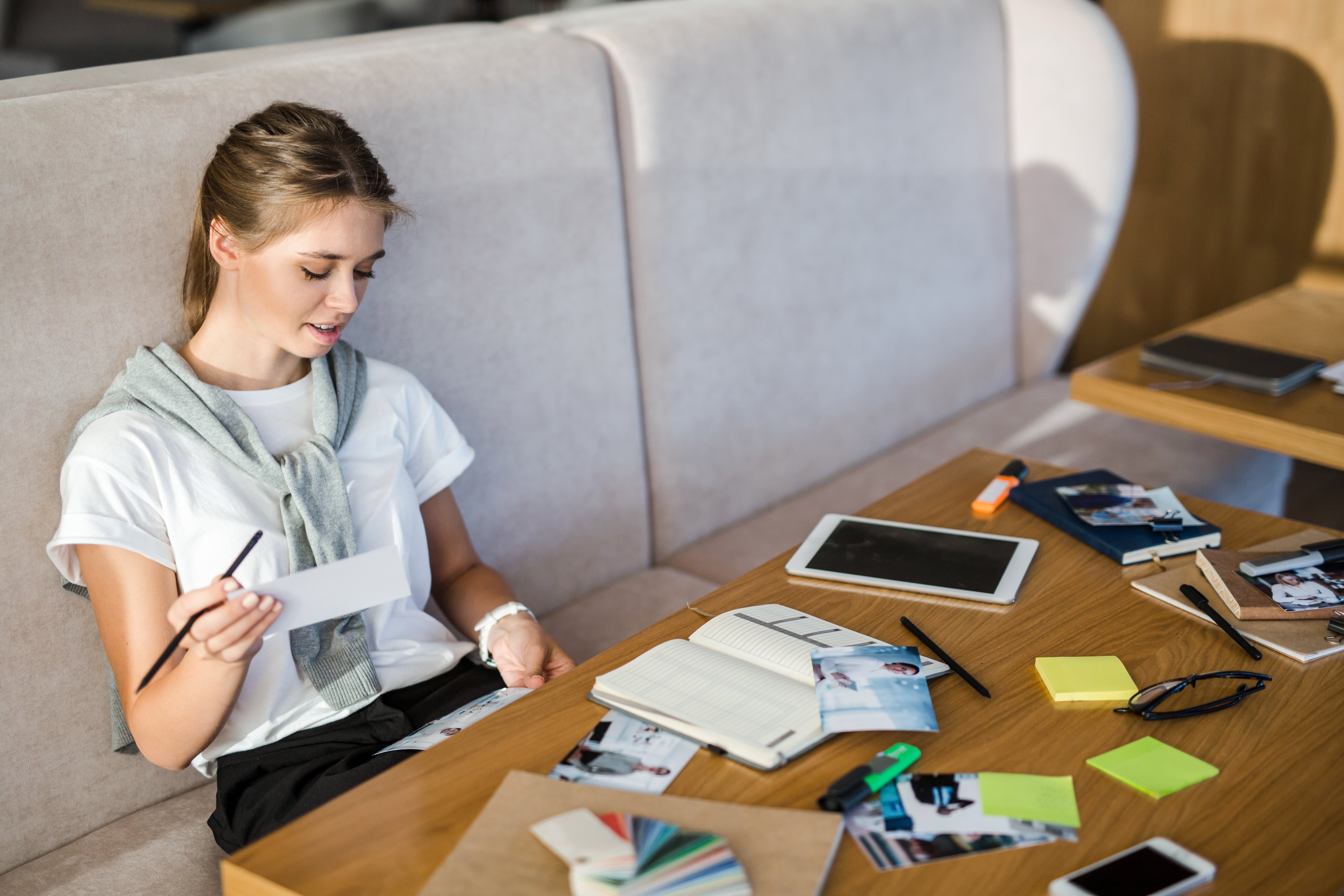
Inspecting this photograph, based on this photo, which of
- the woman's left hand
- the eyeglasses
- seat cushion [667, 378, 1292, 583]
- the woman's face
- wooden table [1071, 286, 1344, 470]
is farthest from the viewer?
seat cushion [667, 378, 1292, 583]

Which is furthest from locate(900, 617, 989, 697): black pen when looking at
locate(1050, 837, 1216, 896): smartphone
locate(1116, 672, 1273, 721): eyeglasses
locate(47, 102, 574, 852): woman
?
locate(47, 102, 574, 852): woman

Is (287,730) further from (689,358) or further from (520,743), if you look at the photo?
(689,358)

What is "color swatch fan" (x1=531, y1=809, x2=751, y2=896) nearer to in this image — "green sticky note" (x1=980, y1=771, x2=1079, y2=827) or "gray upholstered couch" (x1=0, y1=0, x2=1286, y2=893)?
"green sticky note" (x1=980, y1=771, x2=1079, y2=827)

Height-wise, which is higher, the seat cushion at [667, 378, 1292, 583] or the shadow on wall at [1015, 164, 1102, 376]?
the shadow on wall at [1015, 164, 1102, 376]

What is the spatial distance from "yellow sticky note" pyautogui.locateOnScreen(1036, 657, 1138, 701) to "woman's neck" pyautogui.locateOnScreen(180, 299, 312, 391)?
0.92m

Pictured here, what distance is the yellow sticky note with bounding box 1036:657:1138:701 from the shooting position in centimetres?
110

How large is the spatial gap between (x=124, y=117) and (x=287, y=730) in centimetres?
73

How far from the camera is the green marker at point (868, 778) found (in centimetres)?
94

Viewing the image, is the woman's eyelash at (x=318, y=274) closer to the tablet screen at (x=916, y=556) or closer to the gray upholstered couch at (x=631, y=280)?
the gray upholstered couch at (x=631, y=280)

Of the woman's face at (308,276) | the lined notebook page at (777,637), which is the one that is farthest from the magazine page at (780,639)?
the woman's face at (308,276)

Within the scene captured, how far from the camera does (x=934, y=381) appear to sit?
2541mm

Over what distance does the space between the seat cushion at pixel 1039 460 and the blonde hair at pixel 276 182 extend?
92cm

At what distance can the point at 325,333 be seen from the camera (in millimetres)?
1312

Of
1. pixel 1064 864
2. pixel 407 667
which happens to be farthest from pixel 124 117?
pixel 1064 864
